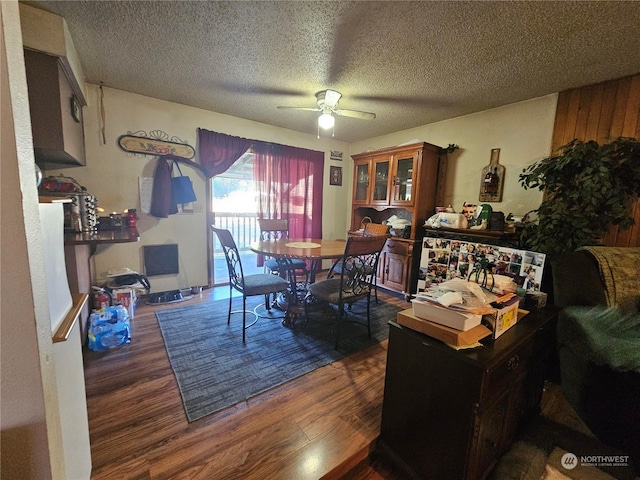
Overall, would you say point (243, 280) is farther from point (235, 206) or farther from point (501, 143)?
point (501, 143)

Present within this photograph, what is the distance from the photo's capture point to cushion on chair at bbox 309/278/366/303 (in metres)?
2.16

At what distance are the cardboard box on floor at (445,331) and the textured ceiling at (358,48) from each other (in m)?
1.70

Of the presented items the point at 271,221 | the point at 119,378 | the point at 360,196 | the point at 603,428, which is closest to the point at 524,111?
the point at 360,196

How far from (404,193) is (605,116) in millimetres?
1845

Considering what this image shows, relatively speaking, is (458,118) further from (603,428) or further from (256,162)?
(603,428)

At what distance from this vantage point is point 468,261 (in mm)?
2734

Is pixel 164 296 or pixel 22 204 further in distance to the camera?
pixel 164 296

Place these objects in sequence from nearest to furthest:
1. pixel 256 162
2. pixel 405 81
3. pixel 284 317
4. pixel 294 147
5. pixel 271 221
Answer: pixel 405 81 < pixel 284 317 < pixel 271 221 < pixel 256 162 < pixel 294 147

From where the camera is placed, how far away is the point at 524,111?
264cm

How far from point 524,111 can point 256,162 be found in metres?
3.20

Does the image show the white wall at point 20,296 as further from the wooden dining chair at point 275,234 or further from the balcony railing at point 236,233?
the balcony railing at point 236,233

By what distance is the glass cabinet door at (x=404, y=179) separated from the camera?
3.30m

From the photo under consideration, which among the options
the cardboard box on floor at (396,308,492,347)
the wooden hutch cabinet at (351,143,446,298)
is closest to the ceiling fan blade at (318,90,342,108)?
the wooden hutch cabinet at (351,143,446,298)

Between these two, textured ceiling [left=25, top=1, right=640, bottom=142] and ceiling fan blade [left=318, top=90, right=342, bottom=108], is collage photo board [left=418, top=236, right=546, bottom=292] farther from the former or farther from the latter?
ceiling fan blade [left=318, top=90, right=342, bottom=108]
